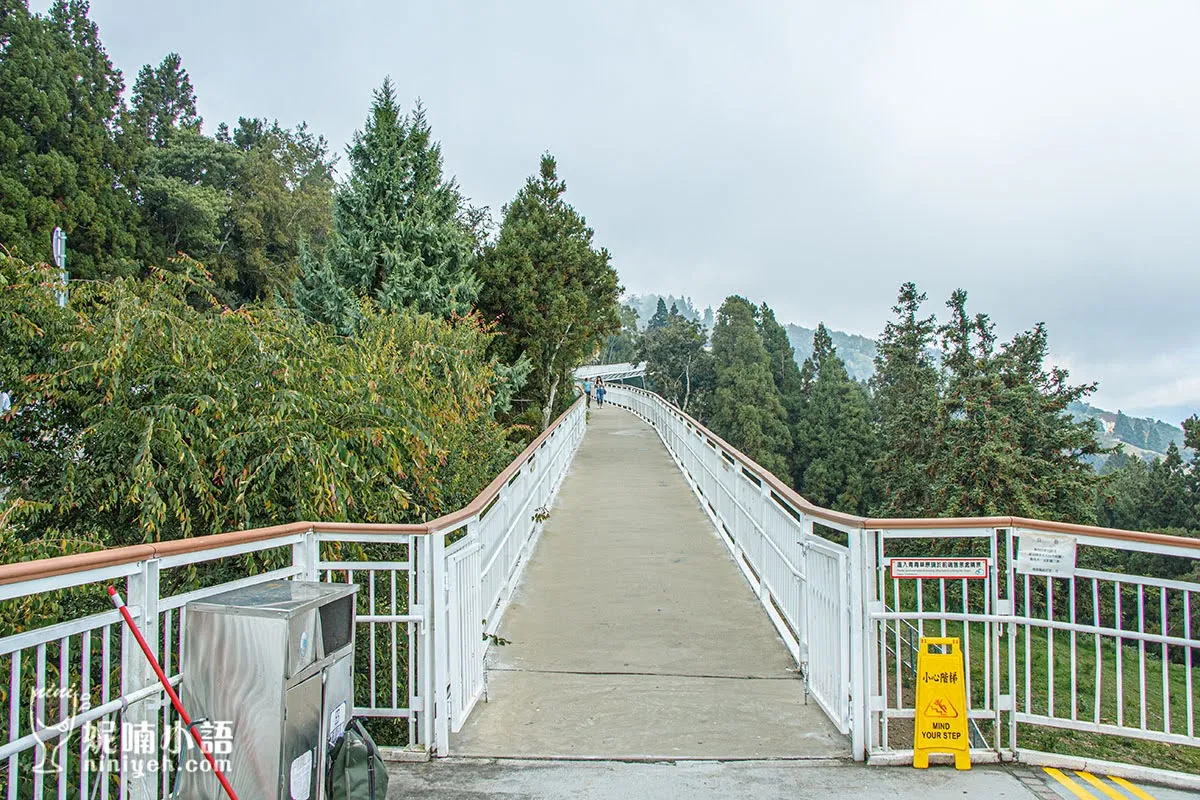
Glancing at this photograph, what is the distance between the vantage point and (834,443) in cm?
7425

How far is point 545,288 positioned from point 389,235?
4.93 meters

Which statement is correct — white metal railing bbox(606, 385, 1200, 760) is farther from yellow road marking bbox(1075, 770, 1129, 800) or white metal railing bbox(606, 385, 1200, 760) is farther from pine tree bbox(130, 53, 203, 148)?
pine tree bbox(130, 53, 203, 148)

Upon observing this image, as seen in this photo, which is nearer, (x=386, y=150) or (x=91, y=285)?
(x=91, y=285)

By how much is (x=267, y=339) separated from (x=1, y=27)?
38.6m

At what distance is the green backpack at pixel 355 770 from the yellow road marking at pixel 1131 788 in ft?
12.4

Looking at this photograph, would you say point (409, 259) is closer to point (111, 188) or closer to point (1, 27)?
point (111, 188)

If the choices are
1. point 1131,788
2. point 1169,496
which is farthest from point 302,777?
point 1169,496

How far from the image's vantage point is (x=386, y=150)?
17250mm

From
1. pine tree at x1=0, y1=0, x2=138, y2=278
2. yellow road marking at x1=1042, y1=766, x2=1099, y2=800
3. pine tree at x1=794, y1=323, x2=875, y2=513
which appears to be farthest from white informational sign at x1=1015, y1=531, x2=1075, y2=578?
pine tree at x1=794, y1=323, x2=875, y2=513

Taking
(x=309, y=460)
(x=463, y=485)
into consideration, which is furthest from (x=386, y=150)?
(x=309, y=460)

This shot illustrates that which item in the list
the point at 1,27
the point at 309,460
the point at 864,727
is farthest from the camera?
the point at 1,27

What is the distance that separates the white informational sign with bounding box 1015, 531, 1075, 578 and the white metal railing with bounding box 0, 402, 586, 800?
334 centimetres

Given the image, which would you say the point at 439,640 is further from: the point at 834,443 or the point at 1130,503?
the point at 834,443

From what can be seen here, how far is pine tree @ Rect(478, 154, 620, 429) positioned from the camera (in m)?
20.5
